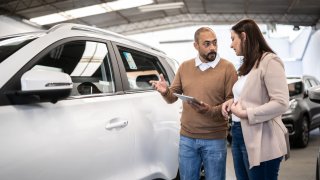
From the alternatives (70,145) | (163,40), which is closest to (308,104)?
(70,145)

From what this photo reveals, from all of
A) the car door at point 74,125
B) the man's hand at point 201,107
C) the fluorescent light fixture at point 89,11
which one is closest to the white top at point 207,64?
the man's hand at point 201,107

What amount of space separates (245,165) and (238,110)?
17.6 inches

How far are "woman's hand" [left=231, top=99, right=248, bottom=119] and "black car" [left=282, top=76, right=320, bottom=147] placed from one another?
506 cm

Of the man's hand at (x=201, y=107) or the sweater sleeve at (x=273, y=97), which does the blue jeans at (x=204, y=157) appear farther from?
the sweater sleeve at (x=273, y=97)

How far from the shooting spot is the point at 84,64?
247 centimetres

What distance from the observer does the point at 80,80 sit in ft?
7.82

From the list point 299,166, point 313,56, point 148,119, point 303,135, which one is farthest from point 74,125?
point 313,56

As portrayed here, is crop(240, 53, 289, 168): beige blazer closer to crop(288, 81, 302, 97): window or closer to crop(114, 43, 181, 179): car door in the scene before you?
crop(114, 43, 181, 179): car door

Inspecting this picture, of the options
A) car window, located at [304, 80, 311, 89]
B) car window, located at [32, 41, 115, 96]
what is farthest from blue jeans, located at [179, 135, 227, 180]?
car window, located at [304, 80, 311, 89]

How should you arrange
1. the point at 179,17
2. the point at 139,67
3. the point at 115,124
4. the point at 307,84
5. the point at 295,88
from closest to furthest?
the point at 115,124 → the point at 139,67 → the point at 295,88 → the point at 307,84 → the point at 179,17

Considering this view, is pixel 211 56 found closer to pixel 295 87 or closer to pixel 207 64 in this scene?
pixel 207 64

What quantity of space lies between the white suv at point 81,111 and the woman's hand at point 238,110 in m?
0.71

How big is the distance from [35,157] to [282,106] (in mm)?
1368

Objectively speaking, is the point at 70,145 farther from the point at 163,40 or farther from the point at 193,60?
the point at 163,40
